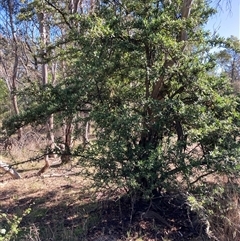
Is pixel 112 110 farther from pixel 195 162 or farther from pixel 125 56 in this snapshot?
pixel 195 162

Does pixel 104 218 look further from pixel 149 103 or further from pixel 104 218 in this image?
pixel 149 103

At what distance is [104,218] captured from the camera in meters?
4.14

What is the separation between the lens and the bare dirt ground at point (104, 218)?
11.9 feet

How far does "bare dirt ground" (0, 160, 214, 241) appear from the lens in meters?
3.64

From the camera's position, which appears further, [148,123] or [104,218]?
[104,218]

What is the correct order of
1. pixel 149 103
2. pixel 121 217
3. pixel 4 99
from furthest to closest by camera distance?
pixel 4 99, pixel 121 217, pixel 149 103

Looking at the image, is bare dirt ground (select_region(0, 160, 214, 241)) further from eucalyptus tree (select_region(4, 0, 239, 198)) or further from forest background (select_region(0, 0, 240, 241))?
eucalyptus tree (select_region(4, 0, 239, 198))

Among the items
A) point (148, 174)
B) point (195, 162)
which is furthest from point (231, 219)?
point (148, 174)

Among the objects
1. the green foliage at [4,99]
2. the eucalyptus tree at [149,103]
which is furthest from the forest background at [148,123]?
the green foliage at [4,99]

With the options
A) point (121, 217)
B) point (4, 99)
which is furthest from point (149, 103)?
Result: point (4, 99)

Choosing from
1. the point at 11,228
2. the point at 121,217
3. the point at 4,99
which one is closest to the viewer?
the point at 11,228

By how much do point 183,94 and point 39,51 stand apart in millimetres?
2745

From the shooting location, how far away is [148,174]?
10.8 feet

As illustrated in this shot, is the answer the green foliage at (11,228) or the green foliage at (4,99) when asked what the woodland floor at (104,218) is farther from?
the green foliage at (4,99)
